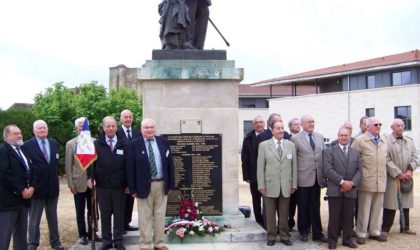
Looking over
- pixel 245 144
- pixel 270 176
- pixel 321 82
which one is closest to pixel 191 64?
pixel 245 144

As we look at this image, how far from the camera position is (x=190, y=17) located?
27.2ft

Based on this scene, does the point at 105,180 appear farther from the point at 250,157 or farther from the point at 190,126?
the point at 250,157

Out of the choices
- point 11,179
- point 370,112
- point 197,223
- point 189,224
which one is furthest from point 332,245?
point 370,112

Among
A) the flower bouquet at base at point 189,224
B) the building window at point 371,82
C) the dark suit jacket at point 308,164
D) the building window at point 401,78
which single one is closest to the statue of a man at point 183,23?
the dark suit jacket at point 308,164

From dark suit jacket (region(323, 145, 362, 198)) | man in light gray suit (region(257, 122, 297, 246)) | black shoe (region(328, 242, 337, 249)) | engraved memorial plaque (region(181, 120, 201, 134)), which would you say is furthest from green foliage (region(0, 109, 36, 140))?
black shoe (region(328, 242, 337, 249))

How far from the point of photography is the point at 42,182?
6.98m

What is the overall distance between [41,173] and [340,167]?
14.4 feet

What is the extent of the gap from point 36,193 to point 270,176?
3.41 meters

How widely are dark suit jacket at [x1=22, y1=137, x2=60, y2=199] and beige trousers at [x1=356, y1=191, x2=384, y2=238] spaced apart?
478cm

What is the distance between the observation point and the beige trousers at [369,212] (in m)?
7.82

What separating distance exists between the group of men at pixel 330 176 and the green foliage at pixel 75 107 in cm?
1263

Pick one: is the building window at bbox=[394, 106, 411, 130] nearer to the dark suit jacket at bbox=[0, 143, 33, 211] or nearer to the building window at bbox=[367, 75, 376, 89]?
the building window at bbox=[367, 75, 376, 89]

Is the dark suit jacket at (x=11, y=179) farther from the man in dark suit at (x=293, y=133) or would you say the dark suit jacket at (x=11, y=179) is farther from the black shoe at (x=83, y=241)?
the man in dark suit at (x=293, y=133)

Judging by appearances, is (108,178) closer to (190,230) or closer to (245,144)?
(190,230)
